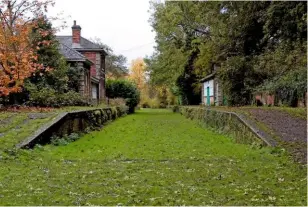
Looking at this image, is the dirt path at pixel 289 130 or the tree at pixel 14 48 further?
the tree at pixel 14 48

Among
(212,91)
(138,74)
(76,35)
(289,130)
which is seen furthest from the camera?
(138,74)

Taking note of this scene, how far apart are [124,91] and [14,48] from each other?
21.9 m

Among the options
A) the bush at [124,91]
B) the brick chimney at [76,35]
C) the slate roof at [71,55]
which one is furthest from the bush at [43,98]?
the bush at [124,91]

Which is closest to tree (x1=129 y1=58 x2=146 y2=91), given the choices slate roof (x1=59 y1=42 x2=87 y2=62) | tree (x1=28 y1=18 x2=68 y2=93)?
slate roof (x1=59 y1=42 x2=87 y2=62)

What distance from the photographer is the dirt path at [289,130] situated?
849 centimetres

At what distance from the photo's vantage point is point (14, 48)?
17.4 metres

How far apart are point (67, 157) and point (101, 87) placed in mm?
28160

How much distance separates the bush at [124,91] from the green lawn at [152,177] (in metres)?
28.5

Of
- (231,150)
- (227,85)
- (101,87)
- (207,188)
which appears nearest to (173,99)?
(101,87)

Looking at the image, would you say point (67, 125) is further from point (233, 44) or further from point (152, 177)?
point (233, 44)

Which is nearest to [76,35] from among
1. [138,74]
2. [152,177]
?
[152,177]

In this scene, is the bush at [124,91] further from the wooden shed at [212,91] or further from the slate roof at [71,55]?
the slate roof at [71,55]

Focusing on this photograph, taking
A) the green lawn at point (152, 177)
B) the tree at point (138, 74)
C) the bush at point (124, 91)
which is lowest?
the green lawn at point (152, 177)

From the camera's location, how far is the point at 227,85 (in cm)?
2414
